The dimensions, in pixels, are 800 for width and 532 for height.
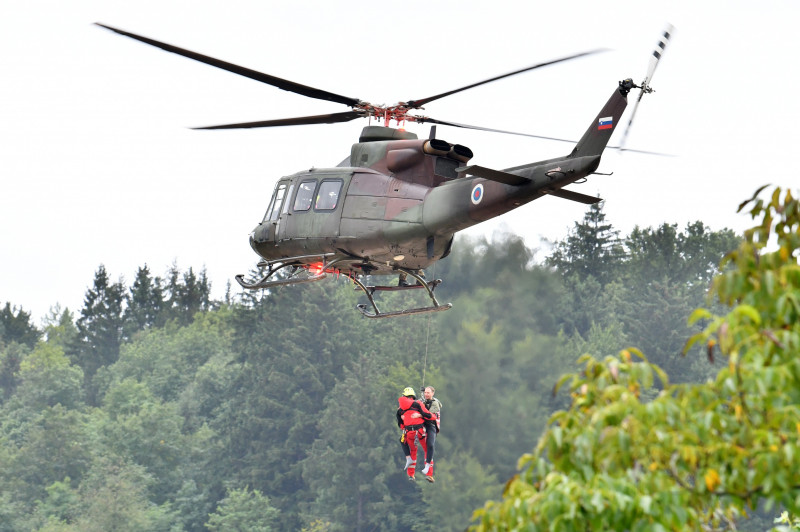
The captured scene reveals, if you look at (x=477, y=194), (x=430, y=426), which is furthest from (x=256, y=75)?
(x=430, y=426)

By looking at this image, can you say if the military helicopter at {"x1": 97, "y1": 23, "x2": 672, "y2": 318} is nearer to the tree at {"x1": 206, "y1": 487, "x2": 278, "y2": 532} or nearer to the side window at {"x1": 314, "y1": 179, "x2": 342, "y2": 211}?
the side window at {"x1": 314, "y1": 179, "x2": 342, "y2": 211}

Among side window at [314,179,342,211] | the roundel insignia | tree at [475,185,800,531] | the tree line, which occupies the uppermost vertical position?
the tree line

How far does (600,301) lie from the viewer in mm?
65938

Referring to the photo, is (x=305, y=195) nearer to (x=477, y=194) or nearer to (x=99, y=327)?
(x=477, y=194)

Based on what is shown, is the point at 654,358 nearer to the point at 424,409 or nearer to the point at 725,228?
the point at 725,228

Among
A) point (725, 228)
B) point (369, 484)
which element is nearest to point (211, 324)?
point (369, 484)

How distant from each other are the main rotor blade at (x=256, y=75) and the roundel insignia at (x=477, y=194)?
2.59m

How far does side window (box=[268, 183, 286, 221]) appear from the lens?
1847 centimetres

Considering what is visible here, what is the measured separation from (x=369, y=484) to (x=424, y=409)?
156 feet

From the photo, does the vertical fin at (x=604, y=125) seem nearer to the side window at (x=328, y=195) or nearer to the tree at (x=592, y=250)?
the side window at (x=328, y=195)

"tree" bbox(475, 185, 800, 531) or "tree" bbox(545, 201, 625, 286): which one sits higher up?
"tree" bbox(545, 201, 625, 286)

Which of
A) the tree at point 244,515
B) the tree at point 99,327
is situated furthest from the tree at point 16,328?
the tree at point 244,515

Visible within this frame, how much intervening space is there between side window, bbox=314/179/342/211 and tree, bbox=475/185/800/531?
481 inches

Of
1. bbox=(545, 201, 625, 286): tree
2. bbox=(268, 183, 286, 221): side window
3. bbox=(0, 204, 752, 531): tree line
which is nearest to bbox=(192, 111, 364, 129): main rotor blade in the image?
bbox=(268, 183, 286, 221): side window
